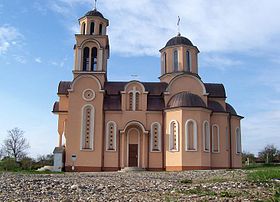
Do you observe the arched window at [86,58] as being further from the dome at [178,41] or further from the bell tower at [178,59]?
the dome at [178,41]

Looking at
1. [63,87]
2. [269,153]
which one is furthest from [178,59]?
[269,153]

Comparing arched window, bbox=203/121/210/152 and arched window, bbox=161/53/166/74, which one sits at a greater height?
arched window, bbox=161/53/166/74

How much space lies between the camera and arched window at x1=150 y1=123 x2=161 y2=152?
29.2m

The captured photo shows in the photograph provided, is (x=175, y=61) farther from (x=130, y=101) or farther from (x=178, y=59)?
(x=130, y=101)

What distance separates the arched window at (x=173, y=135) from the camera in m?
28.1

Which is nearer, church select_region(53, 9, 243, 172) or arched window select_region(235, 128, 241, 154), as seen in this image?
church select_region(53, 9, 243, 172)

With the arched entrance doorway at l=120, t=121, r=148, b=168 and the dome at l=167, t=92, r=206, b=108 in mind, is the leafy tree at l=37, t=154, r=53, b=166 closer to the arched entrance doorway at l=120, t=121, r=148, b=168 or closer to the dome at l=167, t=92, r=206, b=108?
the arched entrance doorway at l=120, t=121, r=148, b=168

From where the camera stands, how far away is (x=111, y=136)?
29.3m

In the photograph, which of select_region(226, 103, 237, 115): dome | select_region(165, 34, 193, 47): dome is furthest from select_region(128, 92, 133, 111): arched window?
select_region(226, 103, 237, 115): dome

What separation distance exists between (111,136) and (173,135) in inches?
191

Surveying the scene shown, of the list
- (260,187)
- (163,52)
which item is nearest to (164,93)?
(163,52)

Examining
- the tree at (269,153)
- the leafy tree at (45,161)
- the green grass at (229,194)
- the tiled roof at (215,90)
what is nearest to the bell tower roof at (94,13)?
the tiled roof at (215,90)

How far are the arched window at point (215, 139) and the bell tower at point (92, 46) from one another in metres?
9.80

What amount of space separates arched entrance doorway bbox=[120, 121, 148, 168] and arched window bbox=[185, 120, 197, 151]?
3373 millimetres
